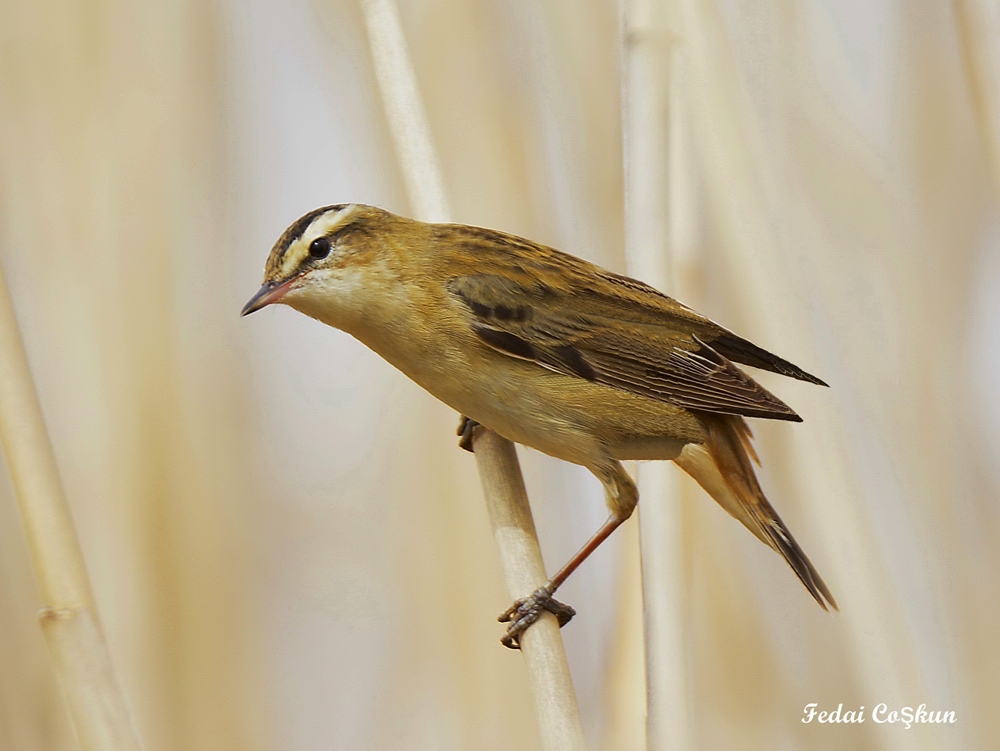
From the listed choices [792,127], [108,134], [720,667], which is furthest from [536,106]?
[720,667]

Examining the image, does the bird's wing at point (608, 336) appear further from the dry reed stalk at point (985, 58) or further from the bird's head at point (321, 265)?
the dry reed stalk at point (985, 58)

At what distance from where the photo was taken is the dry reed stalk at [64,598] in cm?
129

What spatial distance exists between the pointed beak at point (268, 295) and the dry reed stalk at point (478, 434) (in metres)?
0.28

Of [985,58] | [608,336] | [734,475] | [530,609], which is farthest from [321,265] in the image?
[985,58]

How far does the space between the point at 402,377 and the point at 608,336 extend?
2.84 ft

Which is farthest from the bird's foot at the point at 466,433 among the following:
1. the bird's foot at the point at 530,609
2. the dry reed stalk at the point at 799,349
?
the dry reed stalk at the point at 799,349

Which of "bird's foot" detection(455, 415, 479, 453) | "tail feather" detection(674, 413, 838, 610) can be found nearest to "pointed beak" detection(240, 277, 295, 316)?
"bird's foot" detection(455, 415, 479, 453)

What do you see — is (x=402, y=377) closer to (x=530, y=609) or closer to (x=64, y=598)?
(x=530, y=609)

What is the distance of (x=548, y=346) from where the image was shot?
1.84 metres

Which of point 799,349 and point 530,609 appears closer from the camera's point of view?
point 530,609

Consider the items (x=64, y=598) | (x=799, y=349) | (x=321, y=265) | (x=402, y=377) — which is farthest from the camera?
(x=402, y=377)

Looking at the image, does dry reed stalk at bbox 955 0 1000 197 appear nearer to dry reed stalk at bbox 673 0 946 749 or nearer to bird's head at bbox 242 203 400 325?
dry reed stalk at bbox 673 0 946 749

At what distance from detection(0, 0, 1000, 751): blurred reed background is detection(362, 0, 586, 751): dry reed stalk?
1.42 ft

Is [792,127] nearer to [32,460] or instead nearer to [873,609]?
[873,609]
